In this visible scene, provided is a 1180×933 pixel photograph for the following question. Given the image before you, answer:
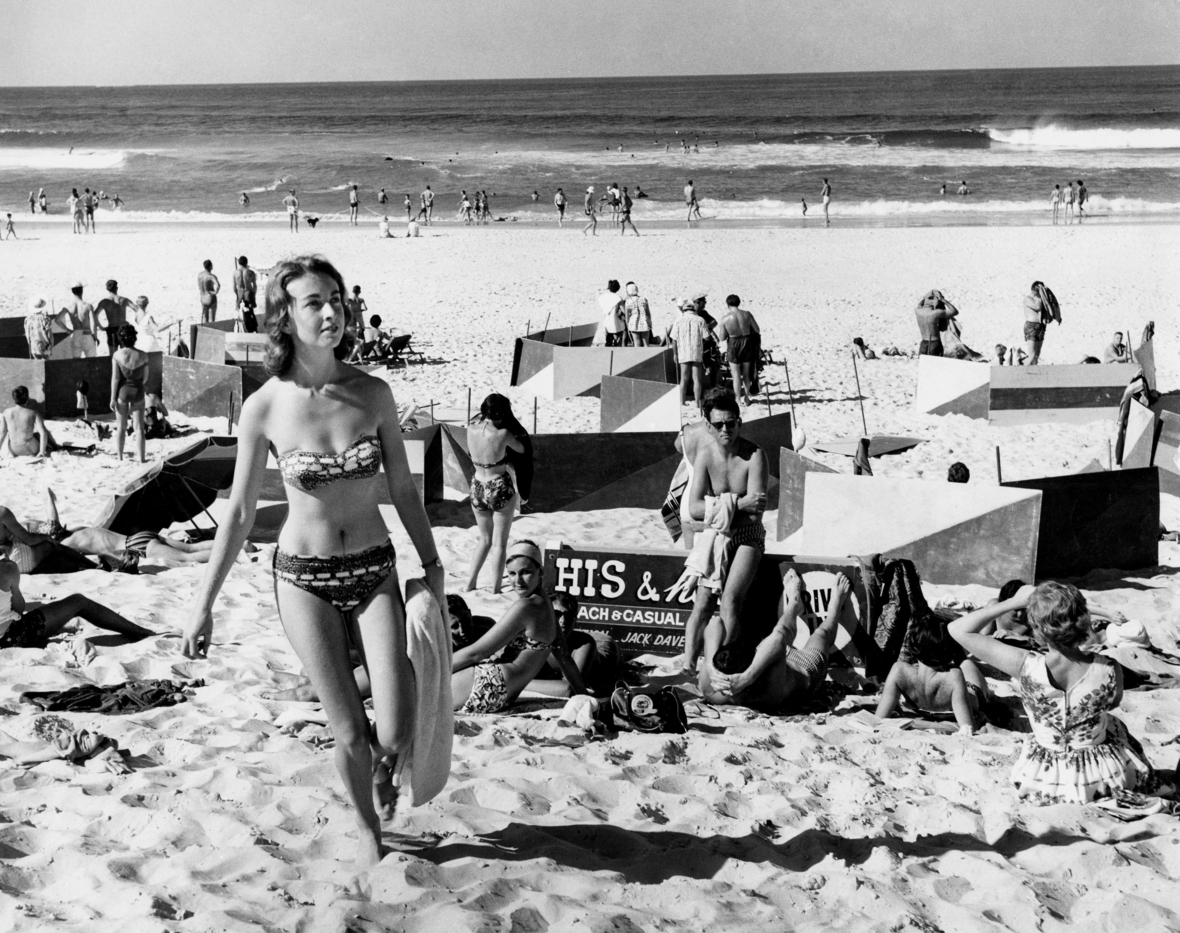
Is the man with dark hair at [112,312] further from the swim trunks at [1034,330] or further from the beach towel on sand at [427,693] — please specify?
the beach towel on sand at [427,693]

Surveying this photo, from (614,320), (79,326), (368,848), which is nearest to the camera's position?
(368,848)

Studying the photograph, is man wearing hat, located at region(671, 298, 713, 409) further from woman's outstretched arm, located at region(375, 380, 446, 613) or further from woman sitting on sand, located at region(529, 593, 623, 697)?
woman's outstretched arm, located at region(375, 380, 446, 613)

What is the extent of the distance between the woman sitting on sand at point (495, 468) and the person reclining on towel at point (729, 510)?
4.56 feet

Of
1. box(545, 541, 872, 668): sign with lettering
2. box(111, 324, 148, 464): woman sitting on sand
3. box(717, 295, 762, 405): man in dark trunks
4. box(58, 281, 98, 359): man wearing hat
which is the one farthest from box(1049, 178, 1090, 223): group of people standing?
box(545, 541, 872, 668): sign with lettering

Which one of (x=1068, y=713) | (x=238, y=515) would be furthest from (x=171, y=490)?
(x=1068, y=713)

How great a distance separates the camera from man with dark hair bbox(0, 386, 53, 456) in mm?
10844

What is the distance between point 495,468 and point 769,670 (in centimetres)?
222

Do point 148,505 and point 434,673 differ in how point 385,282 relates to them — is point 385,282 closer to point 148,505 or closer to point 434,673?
point 148,505

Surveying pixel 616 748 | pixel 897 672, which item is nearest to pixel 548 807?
pixel 616 748

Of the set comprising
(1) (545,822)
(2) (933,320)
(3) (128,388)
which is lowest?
(1) (545,822)

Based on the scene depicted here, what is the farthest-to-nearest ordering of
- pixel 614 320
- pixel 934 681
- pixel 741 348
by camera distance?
pixel 614 320 < pixel 741 348 < pixel 934 681

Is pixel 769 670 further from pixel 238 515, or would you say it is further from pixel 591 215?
pixel 591 215

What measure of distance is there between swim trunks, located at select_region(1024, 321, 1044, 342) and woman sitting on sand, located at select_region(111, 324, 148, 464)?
9.61 meters

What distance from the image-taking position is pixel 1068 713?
4344 millimetres
